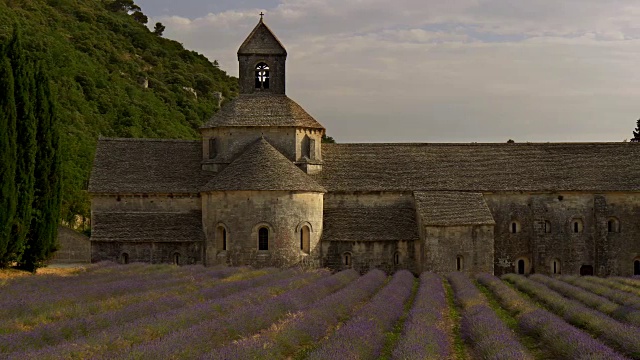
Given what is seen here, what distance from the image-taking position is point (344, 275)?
Result: 32031 millimetres

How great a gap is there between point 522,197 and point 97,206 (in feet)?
72.3

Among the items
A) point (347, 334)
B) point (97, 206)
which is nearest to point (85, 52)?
point (97, 206)

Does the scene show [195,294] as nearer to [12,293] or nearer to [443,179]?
[12,293]

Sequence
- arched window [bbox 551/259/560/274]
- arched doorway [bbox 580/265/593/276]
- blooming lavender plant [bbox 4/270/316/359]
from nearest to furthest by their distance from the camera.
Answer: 1. blooming lavender plant [bbox 4/270/316/359]
2. arched window [bbox 551/259/560/274]
3. arched doorway [bbox 580/265/593/276]

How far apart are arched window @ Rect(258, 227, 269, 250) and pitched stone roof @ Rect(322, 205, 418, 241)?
10.4 feet

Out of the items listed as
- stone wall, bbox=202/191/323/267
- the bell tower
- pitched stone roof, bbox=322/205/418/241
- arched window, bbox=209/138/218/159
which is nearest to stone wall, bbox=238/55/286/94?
the bell tower

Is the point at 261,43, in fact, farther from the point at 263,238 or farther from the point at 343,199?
the point at 263,238

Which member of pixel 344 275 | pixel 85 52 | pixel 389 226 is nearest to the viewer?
pixel 344 275

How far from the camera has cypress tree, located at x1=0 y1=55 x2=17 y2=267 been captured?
100 ft

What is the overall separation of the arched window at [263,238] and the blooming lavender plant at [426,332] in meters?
14.4

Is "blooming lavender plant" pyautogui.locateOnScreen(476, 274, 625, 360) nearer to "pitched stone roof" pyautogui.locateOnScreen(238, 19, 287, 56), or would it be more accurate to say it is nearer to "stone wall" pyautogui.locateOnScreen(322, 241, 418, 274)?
"stone wall" pyautogui.locateOnScreen(322, 241, 418, 274)

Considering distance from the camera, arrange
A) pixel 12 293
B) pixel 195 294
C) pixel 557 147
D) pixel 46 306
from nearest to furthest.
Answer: pixel 46 306, pixel 12 293, pixel 195 294, pixel 557 147

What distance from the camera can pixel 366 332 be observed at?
1565 centimetres

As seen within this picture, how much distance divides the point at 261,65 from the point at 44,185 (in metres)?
15.4
